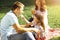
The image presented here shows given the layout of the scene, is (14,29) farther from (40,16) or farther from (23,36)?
(40,16)

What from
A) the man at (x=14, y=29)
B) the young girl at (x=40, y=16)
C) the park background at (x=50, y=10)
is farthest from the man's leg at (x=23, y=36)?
the park background at (x=50, y=10)

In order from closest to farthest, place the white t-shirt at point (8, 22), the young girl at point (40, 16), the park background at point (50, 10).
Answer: the white t-shirt at point (8, 22)
the young girl at point (40, 16)
the park background at point (50, 10)

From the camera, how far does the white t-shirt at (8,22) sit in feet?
12.7

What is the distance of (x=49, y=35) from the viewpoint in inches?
208

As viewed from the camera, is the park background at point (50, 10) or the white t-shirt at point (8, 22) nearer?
the white t-shirt at point (8, 22)

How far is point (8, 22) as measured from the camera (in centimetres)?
391

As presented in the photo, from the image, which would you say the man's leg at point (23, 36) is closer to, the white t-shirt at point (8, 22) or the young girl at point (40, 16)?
the white t-shirt at point (8, 22)

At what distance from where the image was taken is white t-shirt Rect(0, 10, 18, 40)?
386cm

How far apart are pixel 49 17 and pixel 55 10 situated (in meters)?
0.24

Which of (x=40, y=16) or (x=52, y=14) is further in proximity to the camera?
(x=52, y=14)

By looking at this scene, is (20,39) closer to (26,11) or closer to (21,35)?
(21,35)

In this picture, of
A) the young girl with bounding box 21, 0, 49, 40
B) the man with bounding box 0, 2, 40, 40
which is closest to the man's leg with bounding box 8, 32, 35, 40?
the man with bounding box 0, 2, 40, 40

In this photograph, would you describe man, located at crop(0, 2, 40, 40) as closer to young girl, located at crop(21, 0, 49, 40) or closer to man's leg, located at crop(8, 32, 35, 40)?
man's leg, located at crop(8, 32, 35, 40)

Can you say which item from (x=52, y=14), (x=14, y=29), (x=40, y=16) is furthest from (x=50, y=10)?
(x=14, y=29)
